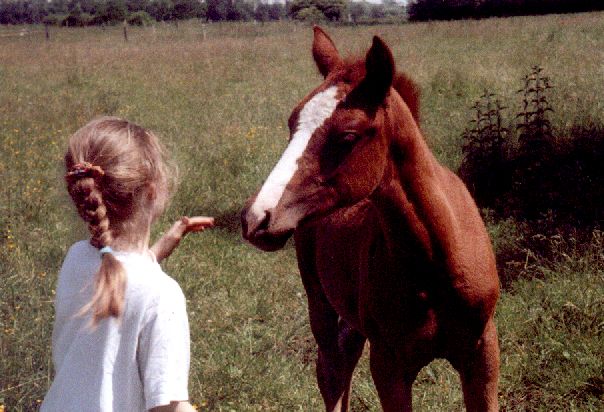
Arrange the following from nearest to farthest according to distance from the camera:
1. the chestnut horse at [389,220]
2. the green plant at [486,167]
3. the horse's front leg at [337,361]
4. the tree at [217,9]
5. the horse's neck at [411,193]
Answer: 1. the chestnut horse at [389,220]
2. the horse's neck at [411,193]
3. the horse's front leg at [337,361]
4. the green plant at [486,167]
5. the tree at [217,9]

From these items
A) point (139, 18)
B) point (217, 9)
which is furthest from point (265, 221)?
point (217, 9)

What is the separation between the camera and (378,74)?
87.5 inches

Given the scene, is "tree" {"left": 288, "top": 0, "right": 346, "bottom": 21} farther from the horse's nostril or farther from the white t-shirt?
the white t-shirt

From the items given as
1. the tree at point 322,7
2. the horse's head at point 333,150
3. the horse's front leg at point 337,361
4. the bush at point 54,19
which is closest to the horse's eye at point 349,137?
the horse's head at point 333,150

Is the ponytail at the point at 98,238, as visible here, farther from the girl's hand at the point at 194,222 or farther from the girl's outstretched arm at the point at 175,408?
the girl's hand at the point at 194,222

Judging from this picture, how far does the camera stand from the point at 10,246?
14.6 ft

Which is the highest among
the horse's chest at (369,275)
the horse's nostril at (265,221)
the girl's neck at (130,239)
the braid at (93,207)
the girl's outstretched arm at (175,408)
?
the braid at (93,207)

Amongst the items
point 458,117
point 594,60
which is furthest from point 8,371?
point 594,60

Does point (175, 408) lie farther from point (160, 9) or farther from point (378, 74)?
point (160, 9)

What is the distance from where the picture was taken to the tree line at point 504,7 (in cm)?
2644

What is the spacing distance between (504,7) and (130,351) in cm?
2983

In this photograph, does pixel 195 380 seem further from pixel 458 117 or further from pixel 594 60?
pixel 594 60

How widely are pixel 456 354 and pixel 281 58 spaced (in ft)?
46.0

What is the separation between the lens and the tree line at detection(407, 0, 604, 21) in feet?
86.7
